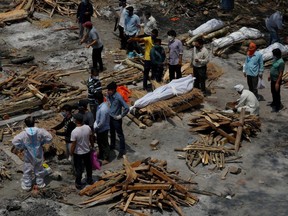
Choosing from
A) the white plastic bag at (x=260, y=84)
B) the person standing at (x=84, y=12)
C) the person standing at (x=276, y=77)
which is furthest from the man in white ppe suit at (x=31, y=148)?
the person standing at (x=84, y=12)

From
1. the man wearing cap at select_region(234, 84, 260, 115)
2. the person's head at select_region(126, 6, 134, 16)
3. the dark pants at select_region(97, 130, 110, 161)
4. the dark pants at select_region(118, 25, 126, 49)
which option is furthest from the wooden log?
the dark pants at select_region(118, 25, 126, 49)

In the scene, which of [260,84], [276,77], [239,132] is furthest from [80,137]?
[260,84]

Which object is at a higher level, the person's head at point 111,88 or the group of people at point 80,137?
the person's head at point 111,88

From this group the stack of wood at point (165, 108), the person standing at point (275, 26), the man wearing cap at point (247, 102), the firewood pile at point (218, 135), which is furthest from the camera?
the person standing at point (275, 26)

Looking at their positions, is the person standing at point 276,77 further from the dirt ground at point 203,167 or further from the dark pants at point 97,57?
the dark pants at point 97,57

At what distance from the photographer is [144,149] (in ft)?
49.9

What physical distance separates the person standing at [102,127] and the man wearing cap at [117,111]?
30cm

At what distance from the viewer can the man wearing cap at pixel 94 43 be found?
1881cm

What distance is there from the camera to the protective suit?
12.7 meters

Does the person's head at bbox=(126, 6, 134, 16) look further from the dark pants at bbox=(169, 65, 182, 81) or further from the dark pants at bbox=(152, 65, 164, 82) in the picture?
the dark pants at bbox=(169, 65, 182, 81)

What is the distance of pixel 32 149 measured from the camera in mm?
12844

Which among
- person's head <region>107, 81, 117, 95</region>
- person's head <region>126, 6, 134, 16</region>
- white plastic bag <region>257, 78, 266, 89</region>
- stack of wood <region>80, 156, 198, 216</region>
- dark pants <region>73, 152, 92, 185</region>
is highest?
person's head <region>107, 81, 117, 95</region>

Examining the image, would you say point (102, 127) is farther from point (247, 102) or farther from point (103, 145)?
point (247, 102)

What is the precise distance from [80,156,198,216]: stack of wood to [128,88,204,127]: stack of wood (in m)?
3.13
